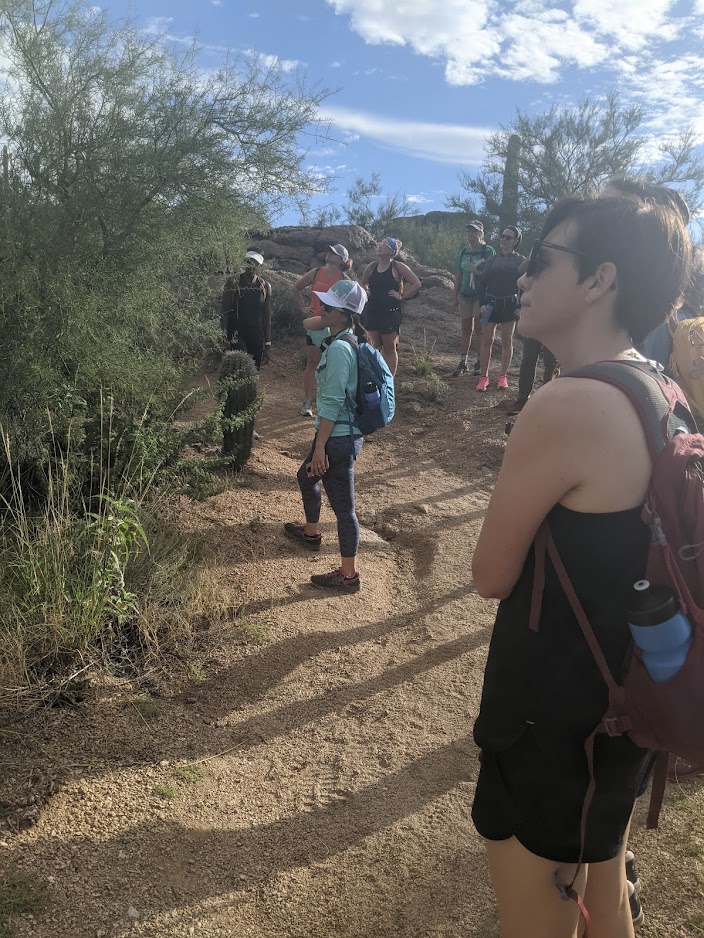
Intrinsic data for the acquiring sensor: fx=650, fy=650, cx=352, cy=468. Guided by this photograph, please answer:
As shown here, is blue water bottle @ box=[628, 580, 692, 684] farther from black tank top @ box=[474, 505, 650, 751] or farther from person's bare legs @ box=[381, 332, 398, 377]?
person's bare legs @ box=[381, 332, 398, 377]

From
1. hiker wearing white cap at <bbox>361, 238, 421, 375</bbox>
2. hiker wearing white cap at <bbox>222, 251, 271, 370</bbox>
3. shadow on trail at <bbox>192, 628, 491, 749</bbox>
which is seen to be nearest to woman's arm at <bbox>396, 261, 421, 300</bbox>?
hiker wearing white cap at <bbox>361, 238, 421, 375</bbox>

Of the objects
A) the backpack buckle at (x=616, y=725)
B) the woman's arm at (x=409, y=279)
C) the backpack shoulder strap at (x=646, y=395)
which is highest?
the woman's arm at (x=409, y=279)

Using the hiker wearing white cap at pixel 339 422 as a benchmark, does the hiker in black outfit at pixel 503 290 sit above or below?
above

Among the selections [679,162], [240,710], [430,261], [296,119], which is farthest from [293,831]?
[679,162]

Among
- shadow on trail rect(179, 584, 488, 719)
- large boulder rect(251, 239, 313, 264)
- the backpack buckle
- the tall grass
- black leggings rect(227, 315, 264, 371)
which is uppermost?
large boulder rect(251, 239, 313, 264)

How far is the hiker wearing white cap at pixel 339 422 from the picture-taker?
366 centimetres

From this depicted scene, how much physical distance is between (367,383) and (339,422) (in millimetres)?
286

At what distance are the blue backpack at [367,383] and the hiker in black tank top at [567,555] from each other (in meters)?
2.32

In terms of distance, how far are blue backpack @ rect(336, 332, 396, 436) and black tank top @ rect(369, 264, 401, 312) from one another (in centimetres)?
422

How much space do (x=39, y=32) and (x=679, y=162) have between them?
18.0 m

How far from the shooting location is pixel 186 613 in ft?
11.1

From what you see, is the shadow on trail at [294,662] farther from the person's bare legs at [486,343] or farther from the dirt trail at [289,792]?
the person's bare legs at [486,343]

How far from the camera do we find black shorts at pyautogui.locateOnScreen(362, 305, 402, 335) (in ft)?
25.8

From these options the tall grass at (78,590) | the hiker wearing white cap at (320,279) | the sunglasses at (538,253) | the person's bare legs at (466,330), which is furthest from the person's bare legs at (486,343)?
the sunglasses at (538,253)
